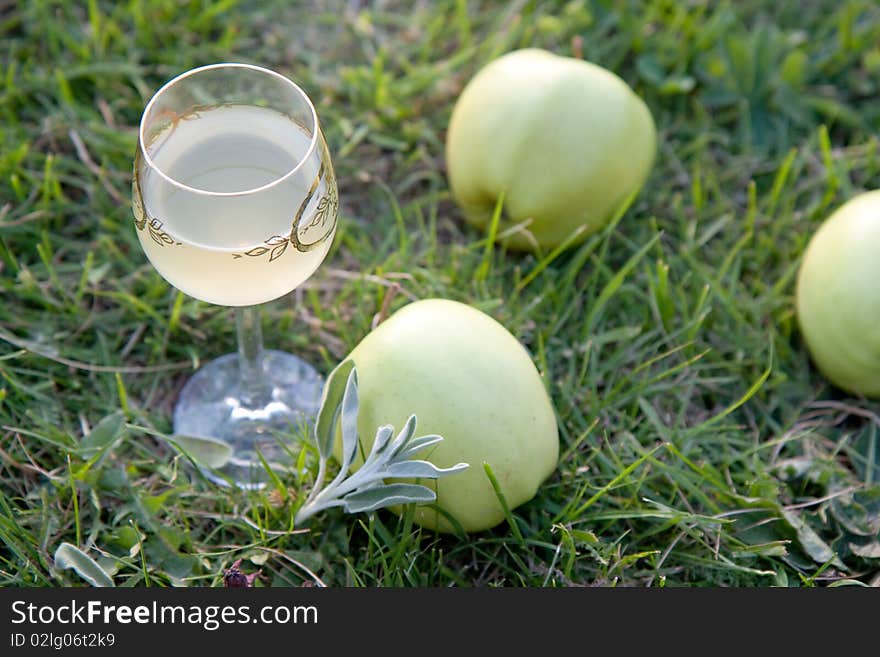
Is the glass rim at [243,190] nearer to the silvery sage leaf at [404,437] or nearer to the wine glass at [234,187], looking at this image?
the wine glass at [234,187]

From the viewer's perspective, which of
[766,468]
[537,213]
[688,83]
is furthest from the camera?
Result: [688,83]

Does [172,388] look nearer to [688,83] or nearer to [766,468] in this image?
[766,468]

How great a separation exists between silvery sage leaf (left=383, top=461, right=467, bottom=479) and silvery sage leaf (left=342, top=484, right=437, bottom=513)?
0.03 meters

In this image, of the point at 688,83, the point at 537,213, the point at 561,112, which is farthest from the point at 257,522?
the point at 688,83

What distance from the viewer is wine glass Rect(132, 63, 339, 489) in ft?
4.68

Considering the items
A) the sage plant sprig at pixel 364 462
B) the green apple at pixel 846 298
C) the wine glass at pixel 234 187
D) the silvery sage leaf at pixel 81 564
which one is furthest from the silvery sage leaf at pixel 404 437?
the green apple at pixel 846 298

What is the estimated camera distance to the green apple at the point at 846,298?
1.91 meters

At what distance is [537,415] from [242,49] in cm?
136

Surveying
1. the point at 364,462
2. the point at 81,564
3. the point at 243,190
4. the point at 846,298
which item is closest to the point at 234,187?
the point at 243,190

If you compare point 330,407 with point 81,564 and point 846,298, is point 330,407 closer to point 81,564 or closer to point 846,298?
point 81,564

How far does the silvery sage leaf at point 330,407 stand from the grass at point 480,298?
18cm

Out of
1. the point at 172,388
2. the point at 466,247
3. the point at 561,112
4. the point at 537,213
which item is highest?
the point at 561,112

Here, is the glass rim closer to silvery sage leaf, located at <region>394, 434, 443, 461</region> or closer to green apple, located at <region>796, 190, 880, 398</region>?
silvery sage leaf, located at <region>394, 434, 443, 461</region>

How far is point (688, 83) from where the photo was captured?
97.0 inches
